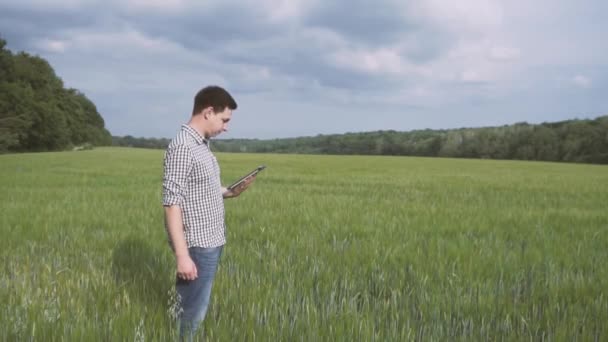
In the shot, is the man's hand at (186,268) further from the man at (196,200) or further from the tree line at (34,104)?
the tree line at (34,104)

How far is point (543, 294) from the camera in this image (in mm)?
4059

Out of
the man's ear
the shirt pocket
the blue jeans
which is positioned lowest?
the blue jeans

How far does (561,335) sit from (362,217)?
5.14 m

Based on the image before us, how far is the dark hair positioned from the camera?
2846 mm

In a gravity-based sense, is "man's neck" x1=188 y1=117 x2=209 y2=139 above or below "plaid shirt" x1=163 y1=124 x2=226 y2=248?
above

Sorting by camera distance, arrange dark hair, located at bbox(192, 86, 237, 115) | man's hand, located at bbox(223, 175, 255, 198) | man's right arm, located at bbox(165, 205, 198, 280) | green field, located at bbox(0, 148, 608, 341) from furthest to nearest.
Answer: man's hand, located at bbox(223, 175, 255, 198) → green field, located at bbox(0, 148, 608, 341) → dark hair, located at bbox(192, 86, 237, 115) → man's right arm, located at bbox(165, 205, 198, 280)

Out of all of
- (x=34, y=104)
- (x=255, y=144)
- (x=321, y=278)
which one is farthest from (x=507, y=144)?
(x=321, y=278)

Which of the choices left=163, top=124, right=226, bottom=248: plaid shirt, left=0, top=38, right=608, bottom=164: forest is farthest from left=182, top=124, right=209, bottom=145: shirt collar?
left=0, top=38, right=608, bottom=164: forest

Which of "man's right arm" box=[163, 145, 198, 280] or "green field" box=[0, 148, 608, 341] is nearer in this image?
"man's right arm" box=[163, 145, 198, 280]

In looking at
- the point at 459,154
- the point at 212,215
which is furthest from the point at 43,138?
the point at 459,154

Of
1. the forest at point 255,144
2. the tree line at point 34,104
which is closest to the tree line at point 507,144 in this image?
the forest at point 255,144

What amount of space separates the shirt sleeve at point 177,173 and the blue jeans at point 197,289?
362mm

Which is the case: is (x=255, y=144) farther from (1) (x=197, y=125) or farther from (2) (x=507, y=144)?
(1) (x=197, y=125)

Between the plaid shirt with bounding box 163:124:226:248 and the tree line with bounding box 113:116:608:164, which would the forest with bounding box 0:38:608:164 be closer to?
the tree line with bounding box 113:116:608:164
